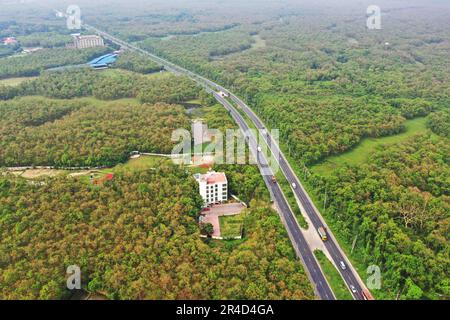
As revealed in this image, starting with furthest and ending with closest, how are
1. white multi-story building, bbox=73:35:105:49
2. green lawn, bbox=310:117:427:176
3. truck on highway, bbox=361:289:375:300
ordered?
white multi-story building, bbox=73:35:105:49 → green lawn, bbox=310:117:427:176 → truck on highway, bbox=361:289:375:300

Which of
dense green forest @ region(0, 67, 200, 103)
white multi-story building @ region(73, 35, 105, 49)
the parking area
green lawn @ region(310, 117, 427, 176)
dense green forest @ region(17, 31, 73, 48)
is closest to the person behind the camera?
the parking area

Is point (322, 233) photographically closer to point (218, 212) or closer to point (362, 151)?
point (218, 212)

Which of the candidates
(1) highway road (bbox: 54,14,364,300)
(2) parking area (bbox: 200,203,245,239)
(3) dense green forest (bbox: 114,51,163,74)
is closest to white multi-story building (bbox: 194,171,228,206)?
(2) parking area (bbox: 200,203,245,239)

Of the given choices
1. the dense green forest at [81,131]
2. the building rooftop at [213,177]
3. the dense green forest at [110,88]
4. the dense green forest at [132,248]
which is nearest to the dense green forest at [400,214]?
the dense green forest at [132,248]

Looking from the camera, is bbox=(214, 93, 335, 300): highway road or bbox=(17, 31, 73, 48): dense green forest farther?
bbox=(17, 31, 73, 48): dense green forest

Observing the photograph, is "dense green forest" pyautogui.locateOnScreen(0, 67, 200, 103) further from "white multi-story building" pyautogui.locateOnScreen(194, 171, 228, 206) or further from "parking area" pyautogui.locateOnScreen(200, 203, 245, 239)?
"parking area" pyautogui.locateOnScreen(200, 203, 245, 239)

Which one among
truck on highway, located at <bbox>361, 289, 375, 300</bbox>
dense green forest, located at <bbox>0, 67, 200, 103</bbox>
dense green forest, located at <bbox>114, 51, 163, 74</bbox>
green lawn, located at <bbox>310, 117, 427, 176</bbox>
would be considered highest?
dense green forest, located at <bbox>114, 51, 163, 74</bbox>

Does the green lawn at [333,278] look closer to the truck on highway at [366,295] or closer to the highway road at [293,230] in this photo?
the highway road at [293,230]

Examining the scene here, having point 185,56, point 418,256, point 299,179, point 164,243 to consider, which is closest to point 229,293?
point 164,243
